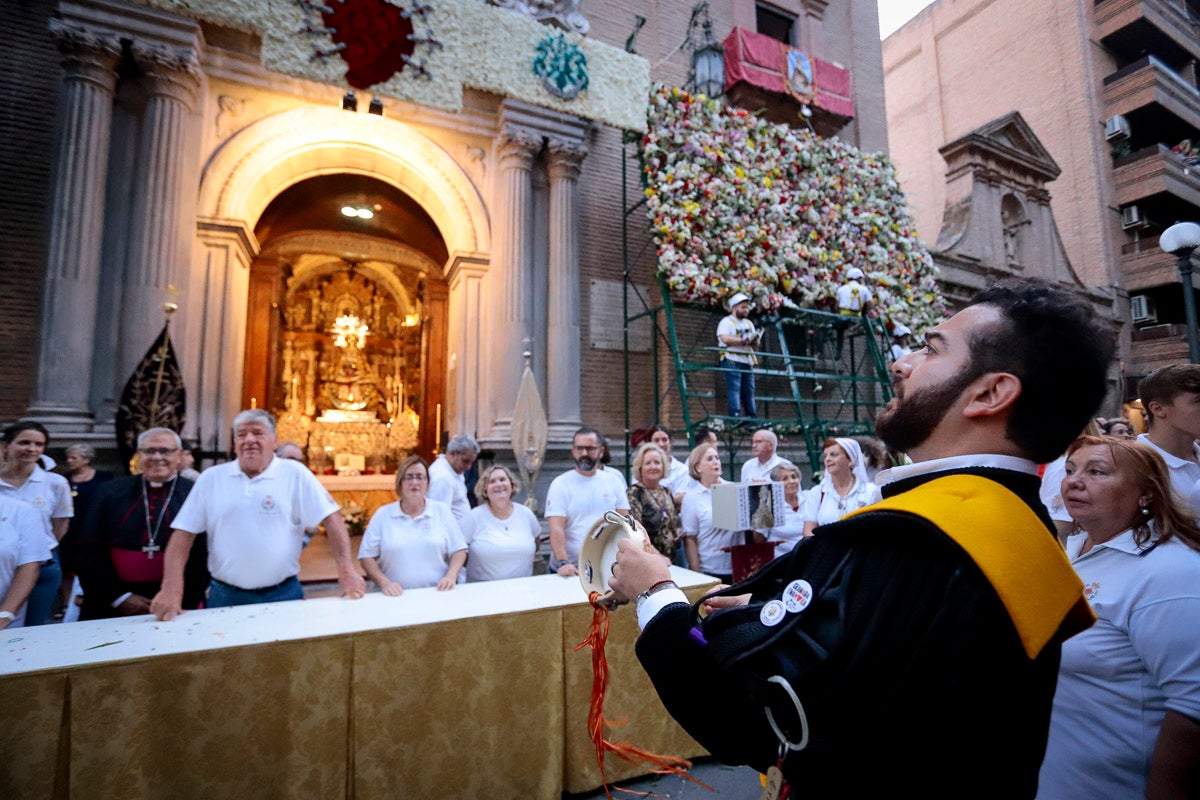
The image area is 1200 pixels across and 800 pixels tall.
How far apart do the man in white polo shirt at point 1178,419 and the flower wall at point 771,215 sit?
21.7ft

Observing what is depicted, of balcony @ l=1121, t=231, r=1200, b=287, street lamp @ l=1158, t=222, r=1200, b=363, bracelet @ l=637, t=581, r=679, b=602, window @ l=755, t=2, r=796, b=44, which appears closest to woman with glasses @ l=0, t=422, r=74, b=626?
bracelet @ l=637, t=581, r=679, b=602

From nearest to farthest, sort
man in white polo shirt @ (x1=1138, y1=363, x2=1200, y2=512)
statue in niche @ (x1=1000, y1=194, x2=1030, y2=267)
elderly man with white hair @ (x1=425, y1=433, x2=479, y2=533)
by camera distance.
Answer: man in white polo shirt @ (x1=1138, y1=363, x2=1200, y2=512) → elderly man with white hair @ (x1=425, y1=433, x2=479, y2=533) → statue in niche @ (x1=1000, y1=194, x2=1030, y2=267)

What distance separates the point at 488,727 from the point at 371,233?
517 inches

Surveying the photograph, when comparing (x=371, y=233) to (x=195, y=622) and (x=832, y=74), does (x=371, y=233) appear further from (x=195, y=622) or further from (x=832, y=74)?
(x=195, y=622)

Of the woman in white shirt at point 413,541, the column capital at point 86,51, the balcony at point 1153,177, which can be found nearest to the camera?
the woman in white shirt at point 413,541

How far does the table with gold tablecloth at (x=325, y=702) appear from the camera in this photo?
247cm

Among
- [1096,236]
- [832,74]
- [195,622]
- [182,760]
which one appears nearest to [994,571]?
[182,760]

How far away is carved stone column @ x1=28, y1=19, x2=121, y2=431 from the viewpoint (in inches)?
264

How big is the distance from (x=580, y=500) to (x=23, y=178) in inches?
313

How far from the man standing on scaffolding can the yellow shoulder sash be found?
785cm

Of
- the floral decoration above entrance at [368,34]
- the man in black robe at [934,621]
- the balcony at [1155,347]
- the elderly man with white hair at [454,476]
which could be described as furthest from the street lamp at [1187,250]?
the balcony at [1155,347]

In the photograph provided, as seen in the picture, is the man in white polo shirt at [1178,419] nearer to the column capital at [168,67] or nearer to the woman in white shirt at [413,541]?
the woman in white shirt at [413,541]

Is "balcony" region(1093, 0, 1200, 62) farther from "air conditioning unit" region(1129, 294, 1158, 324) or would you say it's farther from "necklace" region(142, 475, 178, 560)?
"necklace" region(142, 475, 178, 560)

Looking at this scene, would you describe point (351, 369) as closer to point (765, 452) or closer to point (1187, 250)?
point (765, 452)
